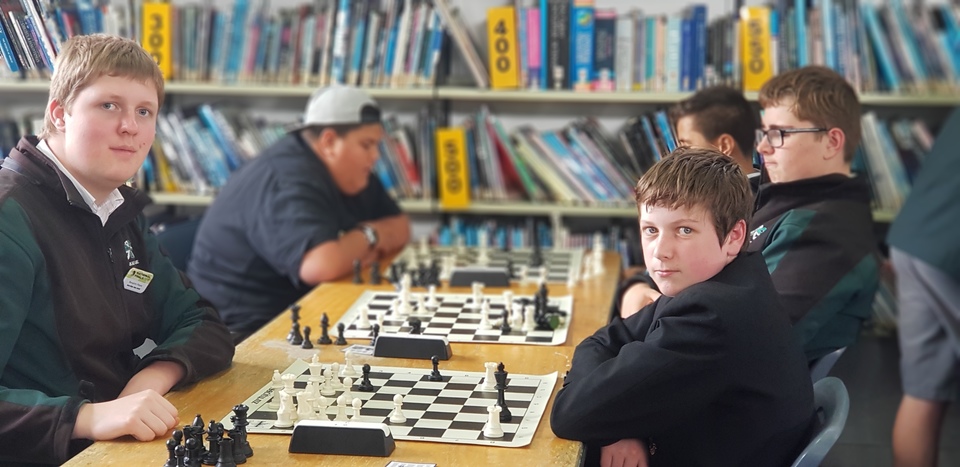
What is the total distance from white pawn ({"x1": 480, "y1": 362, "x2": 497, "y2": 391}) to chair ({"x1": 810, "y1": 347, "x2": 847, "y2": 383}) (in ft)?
2.62

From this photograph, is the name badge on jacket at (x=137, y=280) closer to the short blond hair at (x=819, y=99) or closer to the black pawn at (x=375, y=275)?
the black pawn at (x=375, y=275)

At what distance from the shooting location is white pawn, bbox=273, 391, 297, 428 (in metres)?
1.93

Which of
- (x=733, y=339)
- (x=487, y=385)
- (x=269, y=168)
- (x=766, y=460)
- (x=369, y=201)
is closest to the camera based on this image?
(x=733, y=339)

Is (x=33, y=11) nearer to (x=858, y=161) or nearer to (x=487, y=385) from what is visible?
(x=487, y=385)

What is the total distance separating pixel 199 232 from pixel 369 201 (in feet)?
2.22

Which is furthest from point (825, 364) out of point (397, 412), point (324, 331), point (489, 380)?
point (324, 331)

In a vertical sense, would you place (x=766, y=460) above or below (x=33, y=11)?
below

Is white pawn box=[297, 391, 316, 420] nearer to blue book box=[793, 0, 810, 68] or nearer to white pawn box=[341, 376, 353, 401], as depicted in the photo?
white pawn box=[341, 376, 353, 401]

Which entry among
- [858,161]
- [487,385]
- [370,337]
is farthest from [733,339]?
[858,161]

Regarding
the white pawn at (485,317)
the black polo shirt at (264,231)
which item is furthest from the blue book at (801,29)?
the white pawn at (485,317)

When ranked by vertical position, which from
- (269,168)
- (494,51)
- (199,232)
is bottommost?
(199,232)

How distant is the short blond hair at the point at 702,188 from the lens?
198cm

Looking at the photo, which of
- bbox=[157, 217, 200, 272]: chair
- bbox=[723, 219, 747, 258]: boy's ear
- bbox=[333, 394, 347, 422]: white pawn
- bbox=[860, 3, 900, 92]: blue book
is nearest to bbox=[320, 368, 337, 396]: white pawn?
bbox=[333, 394, 347, 422]: white pawn

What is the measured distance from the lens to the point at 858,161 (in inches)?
165
